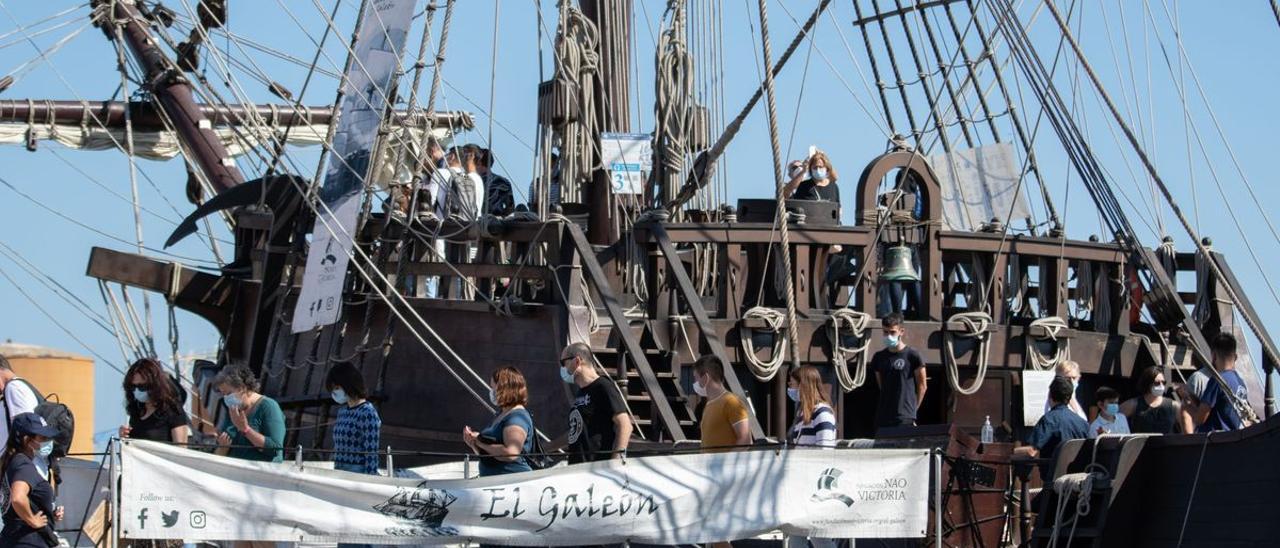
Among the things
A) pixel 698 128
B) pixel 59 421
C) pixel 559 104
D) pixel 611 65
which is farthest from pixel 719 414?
pixel 611 65

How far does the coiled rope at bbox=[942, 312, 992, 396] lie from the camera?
14211 mm

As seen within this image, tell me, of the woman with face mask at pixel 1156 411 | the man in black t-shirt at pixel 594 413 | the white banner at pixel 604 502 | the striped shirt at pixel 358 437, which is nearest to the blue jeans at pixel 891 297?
the woman with face mask at pixel 1156 411

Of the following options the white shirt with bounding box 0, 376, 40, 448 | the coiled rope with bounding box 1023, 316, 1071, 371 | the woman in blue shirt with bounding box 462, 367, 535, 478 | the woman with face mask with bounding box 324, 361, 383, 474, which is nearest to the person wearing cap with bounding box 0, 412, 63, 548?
the white shirt with bounding box 0, 376, 40, 448

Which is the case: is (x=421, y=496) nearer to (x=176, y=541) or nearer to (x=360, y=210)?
(x=176, y=541)

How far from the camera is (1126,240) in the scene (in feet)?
47.1

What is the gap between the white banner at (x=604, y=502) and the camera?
10.1 metres

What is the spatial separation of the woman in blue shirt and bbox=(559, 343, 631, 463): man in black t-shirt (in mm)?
382

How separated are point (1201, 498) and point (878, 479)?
1.66 m

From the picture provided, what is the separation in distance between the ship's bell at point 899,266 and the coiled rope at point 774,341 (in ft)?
3.13

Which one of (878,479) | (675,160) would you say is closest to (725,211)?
(675,160)

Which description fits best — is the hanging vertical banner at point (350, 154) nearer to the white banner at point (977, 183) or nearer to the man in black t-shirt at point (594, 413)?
the man in black t-shirt at point (594, 413)

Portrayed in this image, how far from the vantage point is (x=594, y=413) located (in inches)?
417

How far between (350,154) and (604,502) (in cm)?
620

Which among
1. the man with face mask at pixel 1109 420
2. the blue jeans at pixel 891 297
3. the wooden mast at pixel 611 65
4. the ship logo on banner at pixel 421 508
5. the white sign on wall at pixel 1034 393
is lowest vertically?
the ship logo on banner at pixel 421 508
